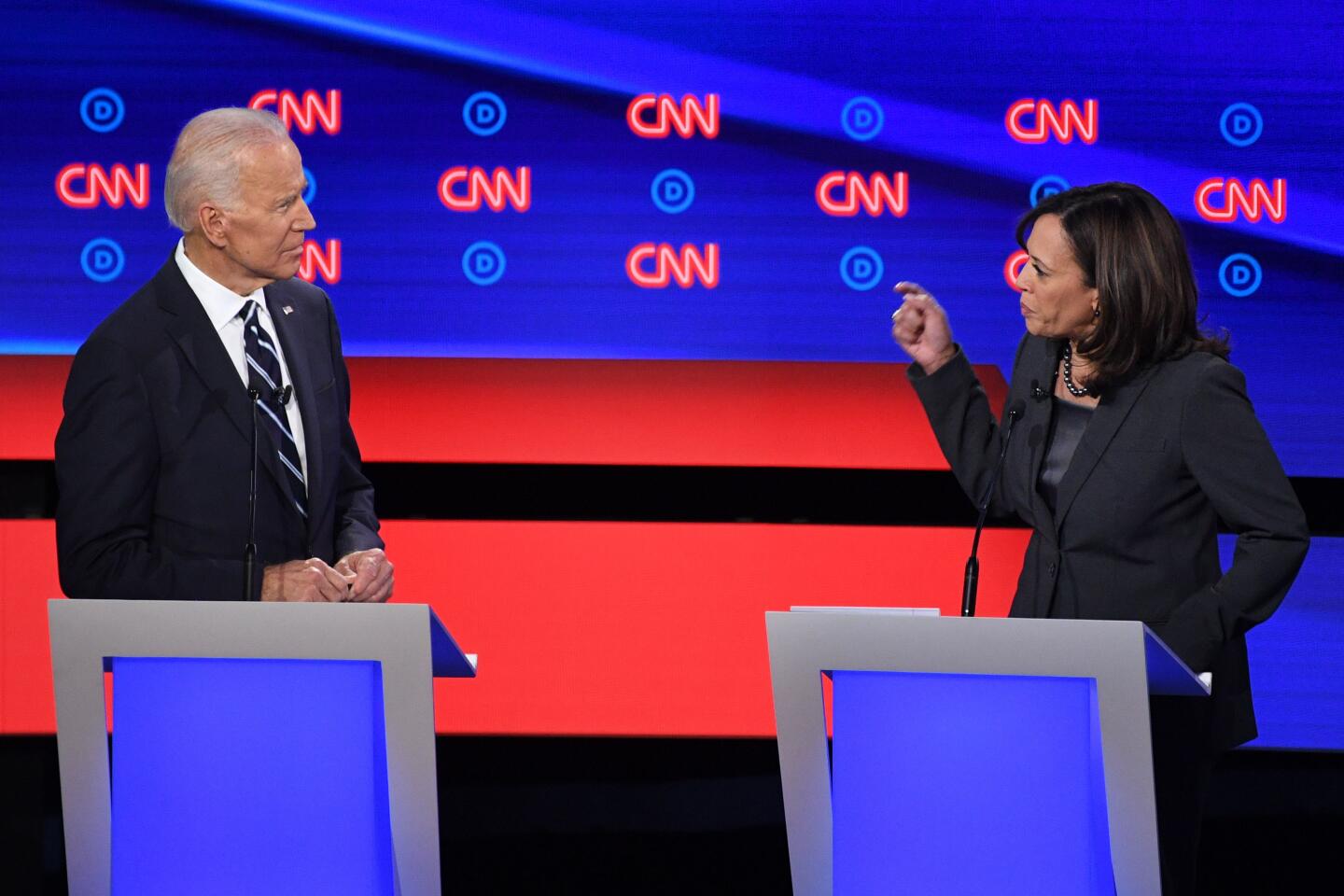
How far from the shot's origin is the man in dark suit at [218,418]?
7.09ft

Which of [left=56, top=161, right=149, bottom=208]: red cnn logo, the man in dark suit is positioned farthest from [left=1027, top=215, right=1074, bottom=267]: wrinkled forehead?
[left=56, top=161, right=149, bottom=208]: red cnn logo

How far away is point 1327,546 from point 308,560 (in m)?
2.85

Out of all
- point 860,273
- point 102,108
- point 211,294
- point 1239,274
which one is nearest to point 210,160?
point 211,294

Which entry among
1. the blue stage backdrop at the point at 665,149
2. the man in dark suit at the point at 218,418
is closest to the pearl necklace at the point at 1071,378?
the man in dark suit at the point at 218,418

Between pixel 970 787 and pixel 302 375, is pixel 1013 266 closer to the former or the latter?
pixel 302 375

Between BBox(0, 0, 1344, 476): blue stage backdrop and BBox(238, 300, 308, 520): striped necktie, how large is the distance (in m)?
1.47

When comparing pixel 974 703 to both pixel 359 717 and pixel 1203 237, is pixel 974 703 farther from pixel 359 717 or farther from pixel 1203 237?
pixel 1203 237

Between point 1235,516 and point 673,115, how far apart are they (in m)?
2.12

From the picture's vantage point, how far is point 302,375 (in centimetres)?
241

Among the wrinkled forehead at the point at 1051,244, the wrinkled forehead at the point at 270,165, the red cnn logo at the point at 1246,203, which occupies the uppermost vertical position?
the red cnn logo at the point at 1246,203

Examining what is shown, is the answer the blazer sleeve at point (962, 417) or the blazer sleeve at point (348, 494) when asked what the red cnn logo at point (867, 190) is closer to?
the blazer sleeve at point (962, 417)

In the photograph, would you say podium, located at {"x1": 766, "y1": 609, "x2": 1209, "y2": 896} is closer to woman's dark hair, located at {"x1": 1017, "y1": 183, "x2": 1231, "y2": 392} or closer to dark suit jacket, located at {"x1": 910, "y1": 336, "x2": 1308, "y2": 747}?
dark suit jacket, located at {"x1": 910, "y1": 336, "x2": 1308, "y2": 747}

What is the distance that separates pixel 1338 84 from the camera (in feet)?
12.7

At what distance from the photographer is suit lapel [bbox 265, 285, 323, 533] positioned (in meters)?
2.37
